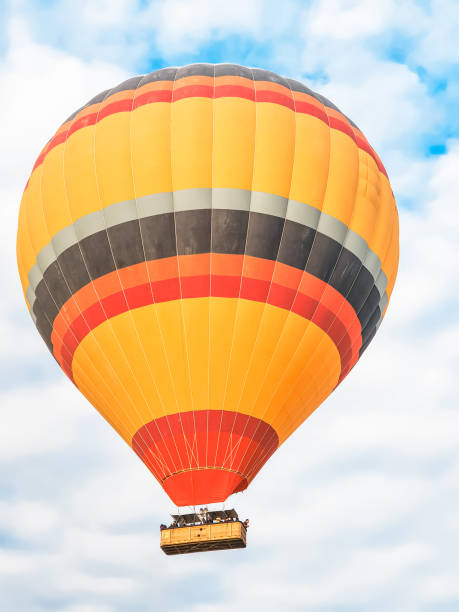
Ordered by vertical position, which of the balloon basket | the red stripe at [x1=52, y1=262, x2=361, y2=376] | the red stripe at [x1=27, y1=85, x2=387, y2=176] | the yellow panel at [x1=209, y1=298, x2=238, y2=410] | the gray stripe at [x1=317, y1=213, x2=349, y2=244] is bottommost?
the balloon basket

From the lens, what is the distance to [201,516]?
61.0 ft

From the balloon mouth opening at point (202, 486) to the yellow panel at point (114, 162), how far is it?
4721 mm

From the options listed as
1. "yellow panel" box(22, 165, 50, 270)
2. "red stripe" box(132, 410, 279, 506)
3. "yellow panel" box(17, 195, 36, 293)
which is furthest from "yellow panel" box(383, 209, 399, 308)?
"yellow panel" box(17, 195, 36, 293)

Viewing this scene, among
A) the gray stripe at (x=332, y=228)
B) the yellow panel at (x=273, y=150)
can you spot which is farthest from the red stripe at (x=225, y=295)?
the yellow panel at (x=273, y=150)

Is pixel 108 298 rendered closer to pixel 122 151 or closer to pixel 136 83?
pixel 122 151

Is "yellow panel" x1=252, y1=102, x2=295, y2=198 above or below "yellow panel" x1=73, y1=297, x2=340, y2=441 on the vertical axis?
above

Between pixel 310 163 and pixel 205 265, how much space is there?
8.44 feet

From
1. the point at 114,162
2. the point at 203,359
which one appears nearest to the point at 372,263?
the point at 203,359

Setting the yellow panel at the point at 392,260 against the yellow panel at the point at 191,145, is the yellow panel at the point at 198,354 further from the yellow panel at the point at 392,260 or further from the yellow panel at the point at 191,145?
the yellow panel at the point at 392,260

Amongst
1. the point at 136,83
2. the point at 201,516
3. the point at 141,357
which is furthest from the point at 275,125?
the point at 201,516

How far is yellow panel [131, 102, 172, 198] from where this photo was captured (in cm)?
1906

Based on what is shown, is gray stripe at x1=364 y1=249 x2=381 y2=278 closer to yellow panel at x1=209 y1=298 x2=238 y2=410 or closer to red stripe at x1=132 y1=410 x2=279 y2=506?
yellow panel at x1=209 y1=298 x2=238 y2=410

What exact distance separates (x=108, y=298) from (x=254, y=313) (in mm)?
2488

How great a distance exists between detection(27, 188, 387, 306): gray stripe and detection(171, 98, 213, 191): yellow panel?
0.21 meters
